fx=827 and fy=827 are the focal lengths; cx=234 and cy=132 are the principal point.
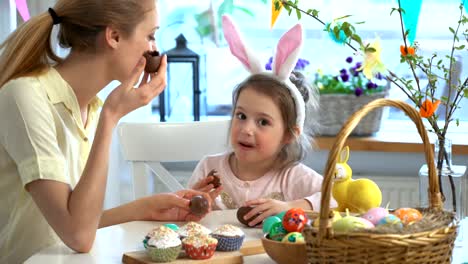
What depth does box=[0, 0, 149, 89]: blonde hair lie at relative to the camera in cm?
188

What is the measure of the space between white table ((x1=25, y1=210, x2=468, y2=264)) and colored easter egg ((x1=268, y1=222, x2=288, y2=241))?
0.05 m

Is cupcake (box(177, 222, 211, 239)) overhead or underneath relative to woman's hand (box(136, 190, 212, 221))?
overhead

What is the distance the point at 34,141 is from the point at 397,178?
4.97ft

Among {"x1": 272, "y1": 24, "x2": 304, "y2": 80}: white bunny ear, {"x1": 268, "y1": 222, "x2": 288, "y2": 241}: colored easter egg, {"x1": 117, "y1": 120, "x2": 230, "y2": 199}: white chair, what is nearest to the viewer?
{"x1": 268, "y1": 222, "x2": 288, "y2": 241}: colored easter egg

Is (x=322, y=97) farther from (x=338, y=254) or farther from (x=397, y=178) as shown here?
(x=338, y=254)

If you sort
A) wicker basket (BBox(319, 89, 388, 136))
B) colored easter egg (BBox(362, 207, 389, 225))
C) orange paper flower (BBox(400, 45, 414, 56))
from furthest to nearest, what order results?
wicker basket (BBox(319, 89, 388, 136))
orange paper flower (BBox(400, 45, 414, 56))
colored easter egg (BBox(362, 207, 389, 225))

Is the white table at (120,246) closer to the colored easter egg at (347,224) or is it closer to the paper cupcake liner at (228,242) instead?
the paper cupcake liner at (228,242)

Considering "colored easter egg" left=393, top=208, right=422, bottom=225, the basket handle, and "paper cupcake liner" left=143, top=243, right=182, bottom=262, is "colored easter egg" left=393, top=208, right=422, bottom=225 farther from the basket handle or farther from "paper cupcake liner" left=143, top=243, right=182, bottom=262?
"paper cupcake liner" left=143, top=243, right=182, bottom=262

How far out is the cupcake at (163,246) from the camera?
145 centimetres

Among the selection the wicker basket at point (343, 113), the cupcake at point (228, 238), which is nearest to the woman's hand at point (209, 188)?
the cupcake at point (228, 238)

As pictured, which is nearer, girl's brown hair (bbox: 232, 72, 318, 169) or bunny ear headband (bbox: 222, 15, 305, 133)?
bunny ear headband (bbox: 222, 15, 305, 133)

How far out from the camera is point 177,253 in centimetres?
148

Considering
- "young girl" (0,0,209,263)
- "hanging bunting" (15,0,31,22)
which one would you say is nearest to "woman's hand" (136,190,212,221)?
"young girl" (0,0,209,263)

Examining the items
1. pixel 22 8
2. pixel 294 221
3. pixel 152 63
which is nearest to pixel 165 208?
pixel 152 63
